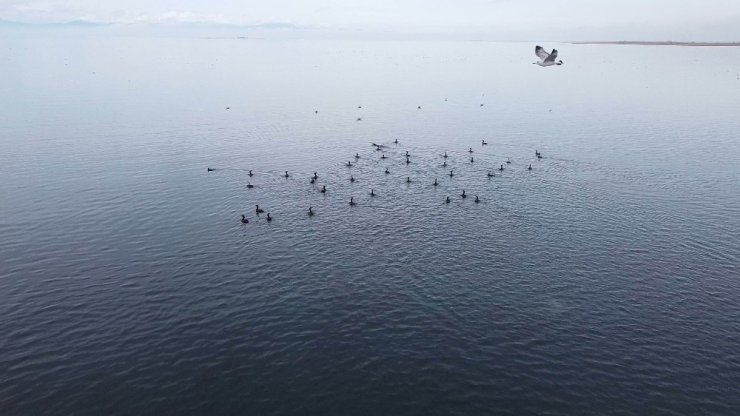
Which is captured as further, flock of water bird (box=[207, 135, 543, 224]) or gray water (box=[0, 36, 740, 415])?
flock of water bird (box=[207, 135, 543, 224])

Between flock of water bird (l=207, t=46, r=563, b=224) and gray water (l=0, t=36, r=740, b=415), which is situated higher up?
flock of water bird (l=207, t=46, r=563, b=224)

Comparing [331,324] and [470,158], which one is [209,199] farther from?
[470,158]

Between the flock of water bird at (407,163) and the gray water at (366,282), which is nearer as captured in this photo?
the gray water at (366,282)

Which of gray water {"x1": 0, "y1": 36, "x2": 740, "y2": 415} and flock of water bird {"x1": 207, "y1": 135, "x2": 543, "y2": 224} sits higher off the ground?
flock of water bird {"x1": 207, "y1": 135, "x2": 543, "y2": 224}

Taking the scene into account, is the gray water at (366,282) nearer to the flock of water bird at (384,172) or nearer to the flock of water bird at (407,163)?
the flock of water bird at (384,172)

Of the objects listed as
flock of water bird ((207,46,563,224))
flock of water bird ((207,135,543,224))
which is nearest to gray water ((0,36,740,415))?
flock of water bird ((207,135,543,224))

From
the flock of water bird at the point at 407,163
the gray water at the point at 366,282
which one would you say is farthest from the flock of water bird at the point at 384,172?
the gray water at the point at 366,282

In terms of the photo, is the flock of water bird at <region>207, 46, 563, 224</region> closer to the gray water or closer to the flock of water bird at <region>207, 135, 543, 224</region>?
the flock of water bird at <region>207, 135, 543, 224</region>

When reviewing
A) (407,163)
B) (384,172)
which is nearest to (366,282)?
(384,172)
